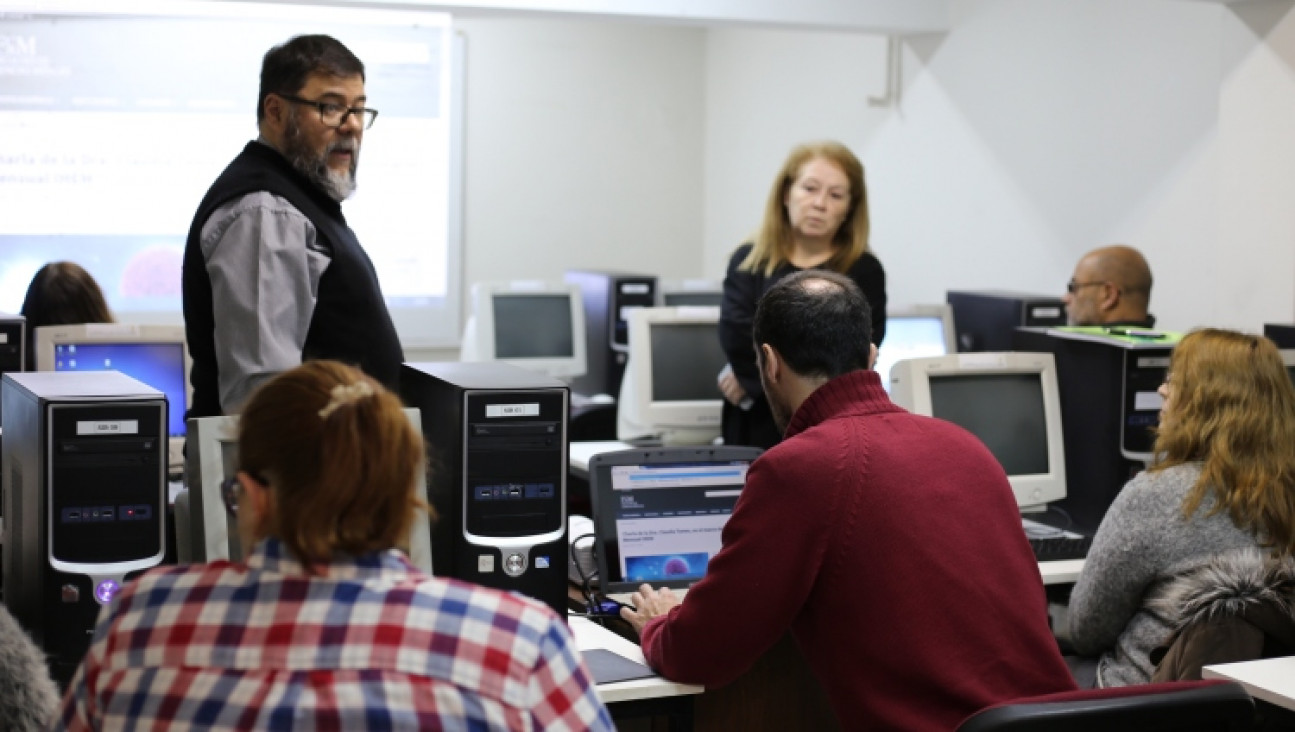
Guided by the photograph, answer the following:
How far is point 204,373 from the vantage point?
2586 millimetres

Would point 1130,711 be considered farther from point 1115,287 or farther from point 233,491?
point 1115,287

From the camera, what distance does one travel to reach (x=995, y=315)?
4.84 m

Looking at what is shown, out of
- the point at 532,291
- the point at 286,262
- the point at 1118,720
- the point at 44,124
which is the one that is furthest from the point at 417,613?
the point at 44,124

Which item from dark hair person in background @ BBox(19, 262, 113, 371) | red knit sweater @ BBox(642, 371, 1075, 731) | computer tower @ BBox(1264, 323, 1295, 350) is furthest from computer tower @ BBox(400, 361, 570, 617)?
computer tower @ BBox(1264, 323, 1295, 350)

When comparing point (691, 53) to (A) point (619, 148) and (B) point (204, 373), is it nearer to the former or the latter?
(A) point (619, 148)

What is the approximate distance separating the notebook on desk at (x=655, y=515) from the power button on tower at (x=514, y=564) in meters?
0.48

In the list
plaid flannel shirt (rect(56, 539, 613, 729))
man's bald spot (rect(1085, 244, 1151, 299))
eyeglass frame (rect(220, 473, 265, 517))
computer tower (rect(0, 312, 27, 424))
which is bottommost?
plaid flannel shirt (rect(56, 539, 613, 729))

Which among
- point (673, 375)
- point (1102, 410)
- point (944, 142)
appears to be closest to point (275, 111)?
point (1102, 410)

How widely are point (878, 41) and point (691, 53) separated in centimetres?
167

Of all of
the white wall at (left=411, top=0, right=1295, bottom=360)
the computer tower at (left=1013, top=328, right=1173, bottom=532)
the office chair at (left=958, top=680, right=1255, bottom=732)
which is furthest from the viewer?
the white wall at (left=411, top=0, right=1295, bottom=360)

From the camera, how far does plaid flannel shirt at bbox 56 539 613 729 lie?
134cm

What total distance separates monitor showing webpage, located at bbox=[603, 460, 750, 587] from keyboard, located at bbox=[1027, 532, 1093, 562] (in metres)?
0.79

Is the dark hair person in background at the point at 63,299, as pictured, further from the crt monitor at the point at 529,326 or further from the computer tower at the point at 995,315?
the computer tower at the point at 995,315

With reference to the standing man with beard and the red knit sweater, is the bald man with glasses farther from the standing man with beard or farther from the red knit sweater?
the standing man with beard
